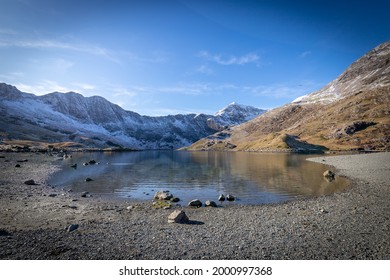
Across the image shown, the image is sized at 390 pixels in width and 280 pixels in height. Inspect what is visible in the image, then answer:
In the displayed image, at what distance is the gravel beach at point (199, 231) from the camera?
1773cm

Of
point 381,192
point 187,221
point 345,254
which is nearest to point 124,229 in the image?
point 187,221

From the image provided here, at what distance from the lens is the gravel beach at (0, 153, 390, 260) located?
17734mm

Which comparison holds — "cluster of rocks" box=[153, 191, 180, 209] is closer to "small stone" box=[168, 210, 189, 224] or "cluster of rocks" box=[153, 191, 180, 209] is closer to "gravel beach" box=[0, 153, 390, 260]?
"gravel beach" box=[0, 153, 390, 260]

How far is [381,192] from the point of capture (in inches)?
1515

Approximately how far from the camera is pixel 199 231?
22.9m

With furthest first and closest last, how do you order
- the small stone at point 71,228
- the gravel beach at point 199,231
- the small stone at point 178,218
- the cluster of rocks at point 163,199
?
the cluster of rocks at point 163,199 < the small stone at point 178,218 < the small stone at point 71,228 < the gravel beach at point 199,231

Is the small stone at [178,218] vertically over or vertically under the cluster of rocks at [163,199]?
over

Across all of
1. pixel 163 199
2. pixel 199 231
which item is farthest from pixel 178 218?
pixel 163 199

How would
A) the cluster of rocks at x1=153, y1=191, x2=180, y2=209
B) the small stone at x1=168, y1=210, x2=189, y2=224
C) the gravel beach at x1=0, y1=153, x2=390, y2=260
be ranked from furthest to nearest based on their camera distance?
the cluster of rocks at x1=153, y1=191, x2=180, y2=209, the small stone at x1=168, y1=210, x2=189, y2=224, the gravel beach at x1=0, y1=153, x2=390, y2=260

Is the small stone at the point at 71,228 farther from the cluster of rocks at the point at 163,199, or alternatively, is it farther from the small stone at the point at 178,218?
the cluster of rocks at the point at 163,199

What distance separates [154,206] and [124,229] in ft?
37.1

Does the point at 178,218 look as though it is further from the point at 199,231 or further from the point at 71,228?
the point at 71,228

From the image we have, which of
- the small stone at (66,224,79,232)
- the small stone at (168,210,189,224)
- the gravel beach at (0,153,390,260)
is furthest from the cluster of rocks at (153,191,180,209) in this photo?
the small stone at (66,224,79,232)

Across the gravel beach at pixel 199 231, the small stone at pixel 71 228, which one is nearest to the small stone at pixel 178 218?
the gravel beach at pixel 199 231
